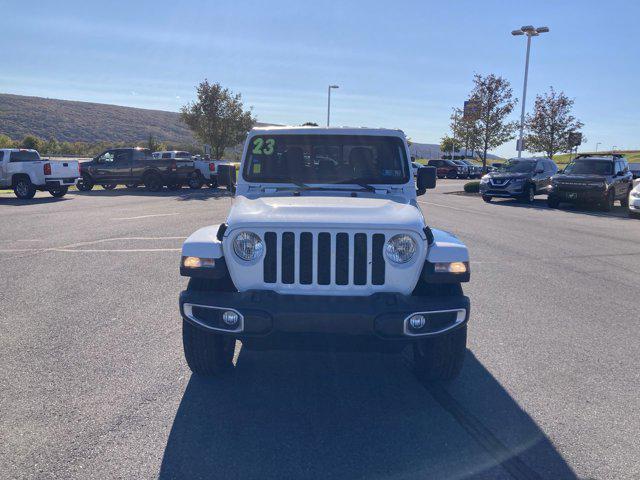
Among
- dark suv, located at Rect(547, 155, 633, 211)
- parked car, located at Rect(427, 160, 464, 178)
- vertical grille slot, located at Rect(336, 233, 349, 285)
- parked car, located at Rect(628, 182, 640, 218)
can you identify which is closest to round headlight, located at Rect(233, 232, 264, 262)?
vertical grille slot, located at Rect(336, 233, 349, 285)

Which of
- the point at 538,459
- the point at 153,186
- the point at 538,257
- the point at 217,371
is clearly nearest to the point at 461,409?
the point at 538,459

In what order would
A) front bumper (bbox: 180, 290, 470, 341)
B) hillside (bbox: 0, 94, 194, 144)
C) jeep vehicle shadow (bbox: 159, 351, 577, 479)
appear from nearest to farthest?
jeep vehicle shadow (bbox: 159, 351, 577, 479) < front bumper (bbox: 180, 290, 470, 341) < hillside (bbox: 0, 94, 194, 144)

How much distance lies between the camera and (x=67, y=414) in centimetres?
368

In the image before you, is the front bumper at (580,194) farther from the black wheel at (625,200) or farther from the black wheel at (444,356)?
the black wheel at (444,356)

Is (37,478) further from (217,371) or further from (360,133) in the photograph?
(360,133)

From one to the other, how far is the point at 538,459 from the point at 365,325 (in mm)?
1222

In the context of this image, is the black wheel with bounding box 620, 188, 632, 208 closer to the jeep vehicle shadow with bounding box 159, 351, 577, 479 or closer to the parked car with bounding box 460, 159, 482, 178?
the jeep vehicle shadow with bounding box 159, 351, 577, 479

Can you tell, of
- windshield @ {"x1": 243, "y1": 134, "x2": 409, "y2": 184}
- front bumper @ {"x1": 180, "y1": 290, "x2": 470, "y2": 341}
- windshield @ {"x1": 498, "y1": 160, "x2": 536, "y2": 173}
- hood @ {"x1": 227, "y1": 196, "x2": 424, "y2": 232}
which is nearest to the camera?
front bumper @ {"x1": 180, "y1": 290, "x2": 470, "y2": 341}

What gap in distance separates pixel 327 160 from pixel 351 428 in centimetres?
253

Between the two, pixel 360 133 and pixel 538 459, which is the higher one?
pixel 360 133

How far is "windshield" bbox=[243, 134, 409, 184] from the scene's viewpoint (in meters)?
5.17

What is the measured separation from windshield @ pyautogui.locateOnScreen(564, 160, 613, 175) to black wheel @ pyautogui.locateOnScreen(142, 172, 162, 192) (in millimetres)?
18098

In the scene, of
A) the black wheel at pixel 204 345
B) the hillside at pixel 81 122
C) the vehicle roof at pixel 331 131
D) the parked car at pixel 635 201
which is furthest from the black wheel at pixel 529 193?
the hillside at pixel 81 122

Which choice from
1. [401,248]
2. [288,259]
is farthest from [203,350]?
[401,248]
